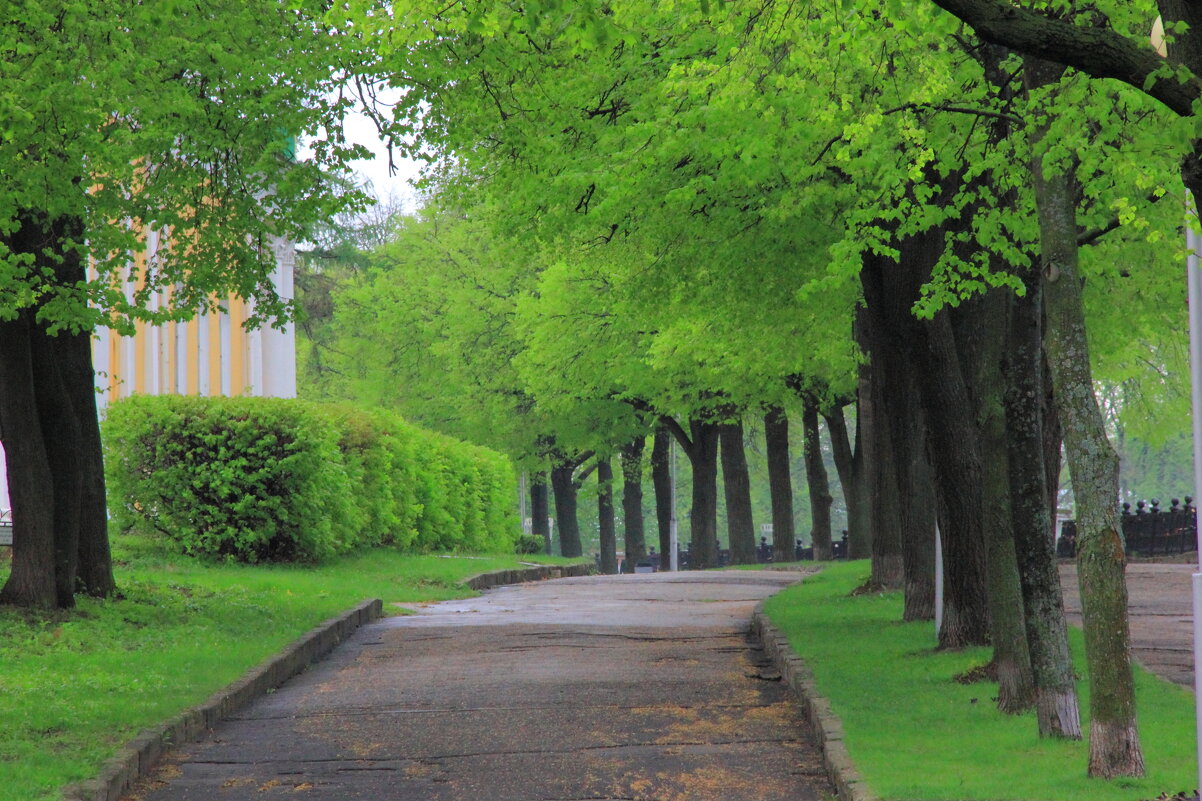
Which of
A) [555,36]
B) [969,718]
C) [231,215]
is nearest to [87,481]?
[231,215]

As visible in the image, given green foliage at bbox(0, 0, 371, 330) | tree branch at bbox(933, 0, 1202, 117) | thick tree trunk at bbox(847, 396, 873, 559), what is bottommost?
thick tree trunk at bbox(847, 396, 873, 559)

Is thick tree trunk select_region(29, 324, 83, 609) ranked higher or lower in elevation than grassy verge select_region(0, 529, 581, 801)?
higher

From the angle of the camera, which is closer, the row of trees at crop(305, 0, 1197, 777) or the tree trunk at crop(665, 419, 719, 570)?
the row of trees at crop(305, 0, 1197, 777)

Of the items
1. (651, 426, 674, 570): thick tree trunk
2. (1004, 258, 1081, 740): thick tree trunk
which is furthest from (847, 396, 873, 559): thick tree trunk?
(1004, 258, 1081, 740): thick tree trunk

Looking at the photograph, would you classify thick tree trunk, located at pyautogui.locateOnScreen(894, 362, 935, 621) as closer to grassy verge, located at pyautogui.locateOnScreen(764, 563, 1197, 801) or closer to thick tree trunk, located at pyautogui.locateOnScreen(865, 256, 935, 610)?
thick tree trunk, located at pyautogui.locateOnScreen(865, 256, 935, 610)

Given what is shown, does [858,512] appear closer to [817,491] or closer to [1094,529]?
[817,491]

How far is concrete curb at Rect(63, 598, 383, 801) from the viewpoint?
7.25m

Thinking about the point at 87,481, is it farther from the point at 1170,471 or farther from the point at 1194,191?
the point at 1170,471

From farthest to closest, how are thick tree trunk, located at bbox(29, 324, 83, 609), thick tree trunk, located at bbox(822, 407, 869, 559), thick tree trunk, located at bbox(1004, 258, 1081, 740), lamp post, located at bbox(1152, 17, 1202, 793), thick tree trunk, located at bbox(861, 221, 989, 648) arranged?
thick tree trunk, located at bbox(822, 407, 869, 559) < thick tree trunk, located at bbox(29, 324, 83, 609) < thick tree trunk, located at bbox(861, 221, 989, 648) < thick tree trunk, located at bbox(1004, 258, 1081, 740) < lamp post, located at bbox(1152, 17, 1202, 793)

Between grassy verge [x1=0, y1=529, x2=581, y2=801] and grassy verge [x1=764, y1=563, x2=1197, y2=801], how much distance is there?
412 cm

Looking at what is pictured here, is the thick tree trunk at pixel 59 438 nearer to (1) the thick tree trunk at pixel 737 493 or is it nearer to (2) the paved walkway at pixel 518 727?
(2) the paved walkway at pixel 518 727

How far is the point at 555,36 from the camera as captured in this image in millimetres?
12320

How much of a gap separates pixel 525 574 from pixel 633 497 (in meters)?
17.7

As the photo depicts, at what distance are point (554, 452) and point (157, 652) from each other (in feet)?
107
